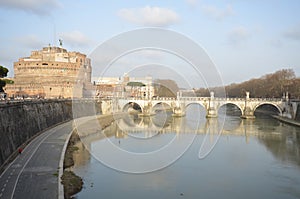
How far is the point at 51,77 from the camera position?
102ft

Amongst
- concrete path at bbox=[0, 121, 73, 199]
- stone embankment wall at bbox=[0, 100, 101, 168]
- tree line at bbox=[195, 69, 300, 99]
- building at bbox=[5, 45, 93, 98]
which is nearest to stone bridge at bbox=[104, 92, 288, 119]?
tree line at bbox=[195, 69, 300, 99]

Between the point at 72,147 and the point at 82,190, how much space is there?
5467mm

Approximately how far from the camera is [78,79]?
31562mm

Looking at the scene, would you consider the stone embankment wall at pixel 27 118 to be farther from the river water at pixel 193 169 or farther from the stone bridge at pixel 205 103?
the stone bridge at pixel 205 103

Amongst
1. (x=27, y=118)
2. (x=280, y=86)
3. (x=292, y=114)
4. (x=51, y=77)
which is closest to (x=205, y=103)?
(x=280, y=86)

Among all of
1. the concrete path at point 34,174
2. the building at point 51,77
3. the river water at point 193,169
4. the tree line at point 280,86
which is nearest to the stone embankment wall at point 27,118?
the concrete path at point 34,174

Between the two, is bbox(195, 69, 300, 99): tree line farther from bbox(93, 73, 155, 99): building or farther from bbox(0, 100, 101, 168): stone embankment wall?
bbox(0, 100, 101, 168): stone embankment wall

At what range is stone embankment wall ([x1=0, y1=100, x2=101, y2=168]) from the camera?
958 centimetres

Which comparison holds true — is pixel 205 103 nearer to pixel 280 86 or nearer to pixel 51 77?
pixel 280 86

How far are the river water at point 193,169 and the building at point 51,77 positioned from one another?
13.4 metres

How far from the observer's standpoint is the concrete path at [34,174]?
6.67 meters

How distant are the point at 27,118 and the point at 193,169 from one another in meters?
7.36

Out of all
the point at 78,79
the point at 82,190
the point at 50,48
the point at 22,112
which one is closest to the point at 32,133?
the point at 22,112

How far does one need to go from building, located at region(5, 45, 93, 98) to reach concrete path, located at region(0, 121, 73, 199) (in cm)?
1775
